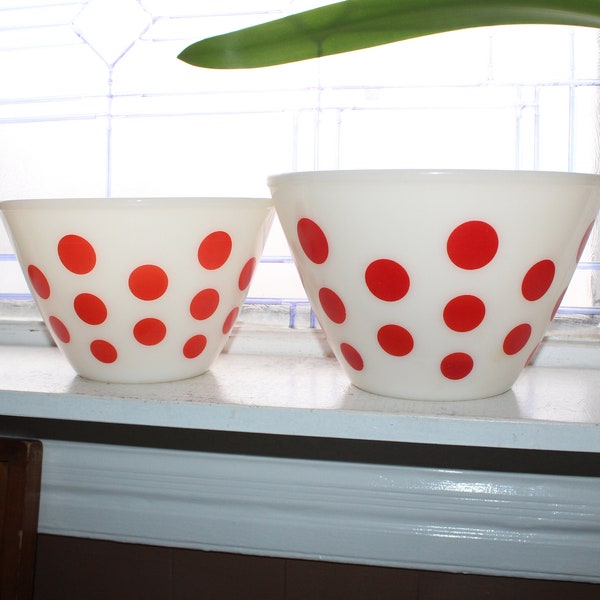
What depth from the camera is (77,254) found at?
1.48 feet

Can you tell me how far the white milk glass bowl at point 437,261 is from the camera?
1.26ft

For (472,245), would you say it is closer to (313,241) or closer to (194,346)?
(313,241)

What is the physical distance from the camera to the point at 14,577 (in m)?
0.56

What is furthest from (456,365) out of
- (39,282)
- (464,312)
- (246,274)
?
(39,282)

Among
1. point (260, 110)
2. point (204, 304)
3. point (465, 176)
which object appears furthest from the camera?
point (260, 110)

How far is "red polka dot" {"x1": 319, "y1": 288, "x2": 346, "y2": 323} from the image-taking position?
1.40 ft

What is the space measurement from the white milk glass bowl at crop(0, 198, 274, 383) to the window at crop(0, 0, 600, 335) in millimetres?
173

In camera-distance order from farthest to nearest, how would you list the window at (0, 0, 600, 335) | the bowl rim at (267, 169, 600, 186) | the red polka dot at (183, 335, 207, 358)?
the window at (0, 0, 600, 335), the red polka dot at (183, 335, 207, 358), the bowl rim at (267, 169, 600, 186)

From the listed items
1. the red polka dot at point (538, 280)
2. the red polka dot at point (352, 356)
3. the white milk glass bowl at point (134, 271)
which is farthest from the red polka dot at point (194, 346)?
the red polka dot at point (538, 280)

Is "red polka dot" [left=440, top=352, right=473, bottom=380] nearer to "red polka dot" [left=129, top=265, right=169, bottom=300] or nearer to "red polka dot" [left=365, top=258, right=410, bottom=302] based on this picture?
"red polka dot" [left=365, top=258, right=410, bottom=302]

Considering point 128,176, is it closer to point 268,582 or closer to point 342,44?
point 342,44

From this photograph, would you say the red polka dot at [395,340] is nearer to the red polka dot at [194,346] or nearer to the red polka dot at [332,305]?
the red polka dot at [332,305]

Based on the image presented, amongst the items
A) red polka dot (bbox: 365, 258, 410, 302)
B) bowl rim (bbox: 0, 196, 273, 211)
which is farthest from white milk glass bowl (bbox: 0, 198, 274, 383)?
red polka dot (bbox: 365, 258, 410, 302)

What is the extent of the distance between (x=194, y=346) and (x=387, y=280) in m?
0.16
